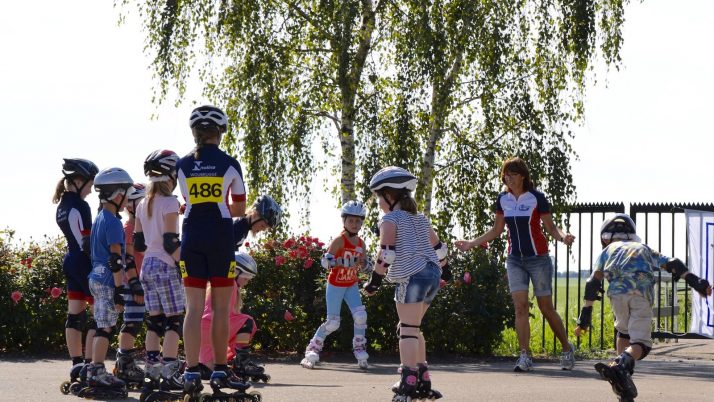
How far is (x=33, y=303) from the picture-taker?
45.8 feet

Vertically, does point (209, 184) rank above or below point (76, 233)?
above

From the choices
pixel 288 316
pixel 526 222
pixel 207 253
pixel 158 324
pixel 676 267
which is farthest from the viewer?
pixel 288 316

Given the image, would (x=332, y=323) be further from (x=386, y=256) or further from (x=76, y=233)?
(x=386, y=256)

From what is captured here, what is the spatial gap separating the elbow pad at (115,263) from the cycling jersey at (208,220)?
1181 millimetres

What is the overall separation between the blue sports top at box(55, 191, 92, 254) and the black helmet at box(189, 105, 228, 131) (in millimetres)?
1710

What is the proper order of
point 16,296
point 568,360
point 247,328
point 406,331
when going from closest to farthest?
point 406,331
point 247,328
point 568,360
point 16,296

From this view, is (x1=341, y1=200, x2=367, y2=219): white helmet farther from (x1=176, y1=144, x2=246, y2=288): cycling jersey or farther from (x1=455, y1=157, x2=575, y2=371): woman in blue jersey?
(x1=176, y1=144, x2=246, y2=288): cycling jersey

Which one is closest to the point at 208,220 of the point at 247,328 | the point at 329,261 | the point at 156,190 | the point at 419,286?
the point at 156,190

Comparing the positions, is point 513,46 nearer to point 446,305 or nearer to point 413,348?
point 446,305

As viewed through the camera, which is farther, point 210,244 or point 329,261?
point 329,261

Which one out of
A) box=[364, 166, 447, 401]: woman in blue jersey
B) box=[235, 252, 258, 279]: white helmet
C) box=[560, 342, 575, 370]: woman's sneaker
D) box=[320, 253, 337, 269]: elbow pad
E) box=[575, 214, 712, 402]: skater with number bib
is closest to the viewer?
box=[364, 166, 447, 401]: woman in blue jersey

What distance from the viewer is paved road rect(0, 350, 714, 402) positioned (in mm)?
9312

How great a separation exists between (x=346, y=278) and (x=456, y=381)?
2.13m

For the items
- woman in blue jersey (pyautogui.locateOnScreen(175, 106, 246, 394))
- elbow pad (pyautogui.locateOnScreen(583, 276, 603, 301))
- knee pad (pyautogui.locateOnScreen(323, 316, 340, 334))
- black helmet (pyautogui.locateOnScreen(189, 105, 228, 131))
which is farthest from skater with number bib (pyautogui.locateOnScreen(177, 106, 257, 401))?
knee pad (pyautogui.locateOnScreen(323, 316, 340, 334))
